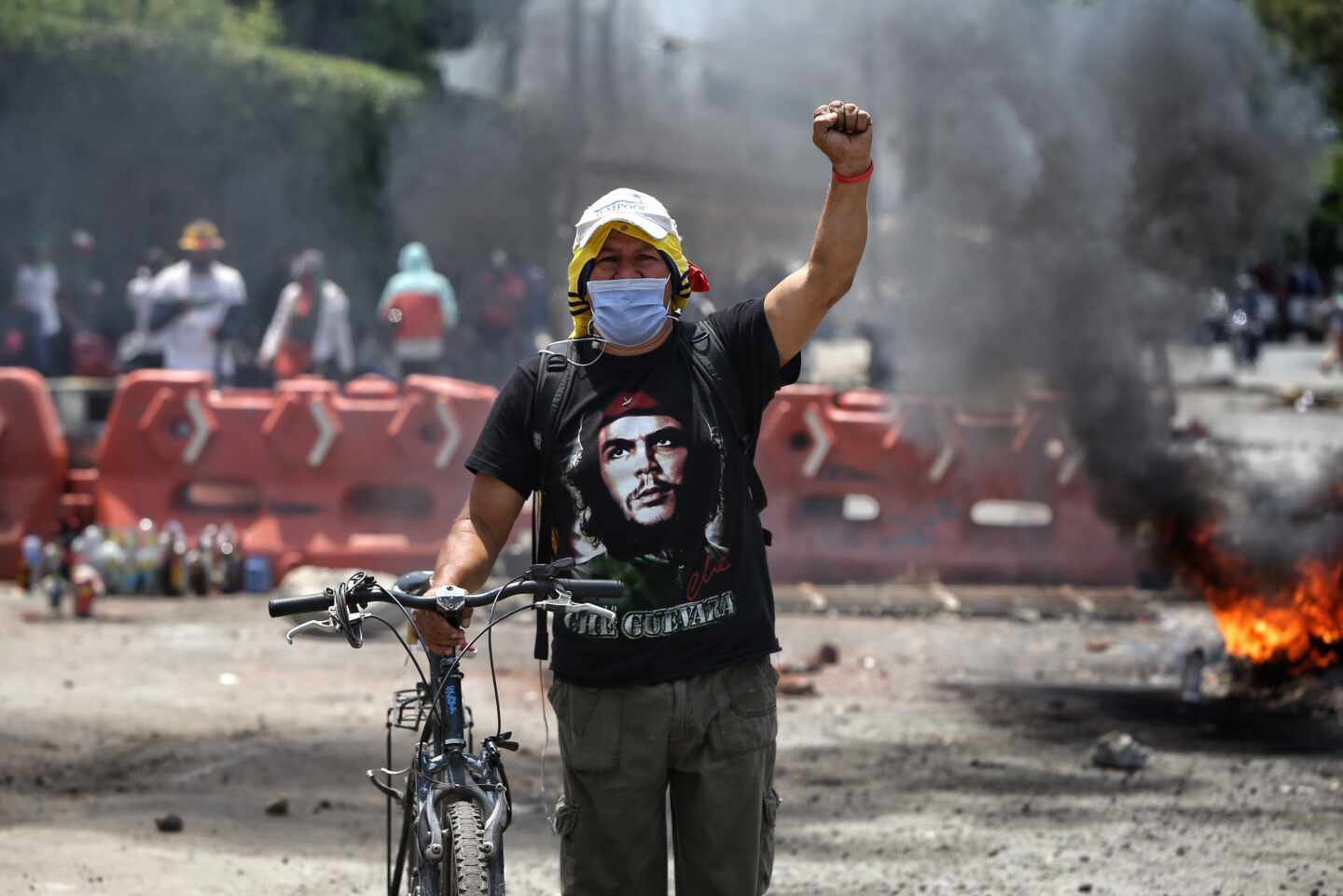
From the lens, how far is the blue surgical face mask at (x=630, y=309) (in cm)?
353

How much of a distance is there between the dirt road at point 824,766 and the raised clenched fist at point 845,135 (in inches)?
97.7

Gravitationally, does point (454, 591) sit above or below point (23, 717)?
above

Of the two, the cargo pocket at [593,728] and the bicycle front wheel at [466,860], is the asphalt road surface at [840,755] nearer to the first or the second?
the cargo pocket at [593,728]

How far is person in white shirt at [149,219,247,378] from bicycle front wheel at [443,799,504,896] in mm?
10584

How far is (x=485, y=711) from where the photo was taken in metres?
7.77

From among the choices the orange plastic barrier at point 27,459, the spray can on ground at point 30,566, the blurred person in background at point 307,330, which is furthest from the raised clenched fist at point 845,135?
the blurred person in background at point 307,330

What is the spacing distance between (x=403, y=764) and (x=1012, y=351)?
20.7 ft

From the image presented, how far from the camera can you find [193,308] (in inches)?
525

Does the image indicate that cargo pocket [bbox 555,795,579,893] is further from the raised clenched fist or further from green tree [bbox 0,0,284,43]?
green tree [bbox 0,0,284,43]

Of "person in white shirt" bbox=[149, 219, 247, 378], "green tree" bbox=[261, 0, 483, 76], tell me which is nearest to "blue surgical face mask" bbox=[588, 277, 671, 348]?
"person in white shirt" bbox=[149, 219, 247, 378]

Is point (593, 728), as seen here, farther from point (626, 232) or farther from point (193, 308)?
point (193, 308)

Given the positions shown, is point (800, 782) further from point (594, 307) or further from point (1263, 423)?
point (1263, 423)

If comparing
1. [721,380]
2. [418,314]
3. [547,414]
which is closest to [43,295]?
[418,314]

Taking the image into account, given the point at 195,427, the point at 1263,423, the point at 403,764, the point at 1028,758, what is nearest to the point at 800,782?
the point at 1028,758
